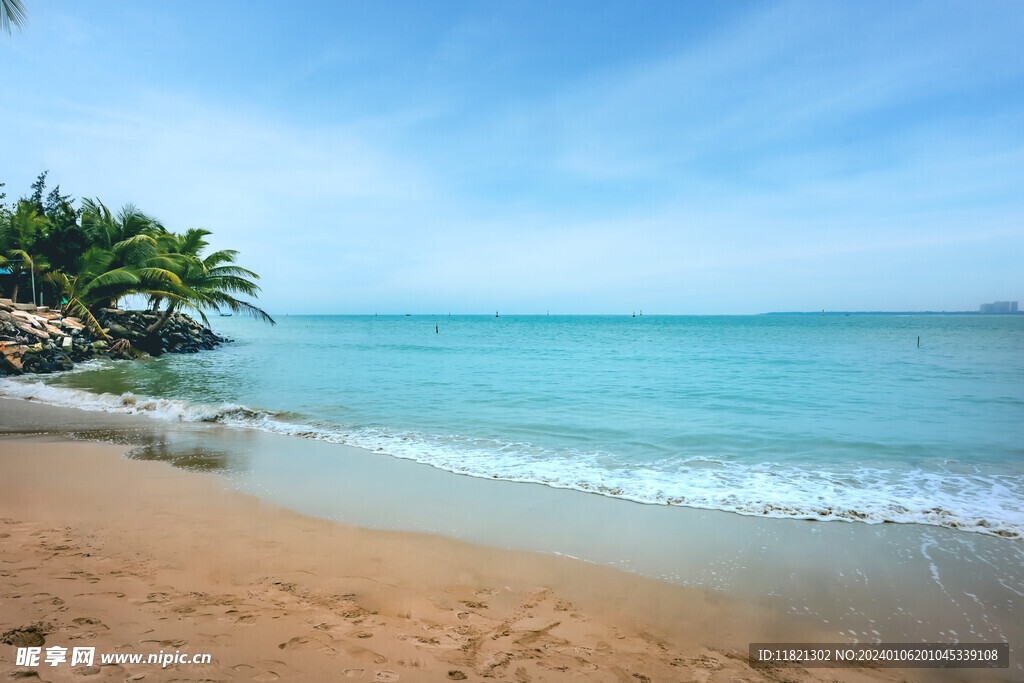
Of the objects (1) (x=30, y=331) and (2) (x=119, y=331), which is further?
(2) (x=119, y=331)

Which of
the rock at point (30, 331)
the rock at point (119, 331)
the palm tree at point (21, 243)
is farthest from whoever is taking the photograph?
the rock at point (119, 331)

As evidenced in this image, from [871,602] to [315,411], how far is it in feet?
35.2

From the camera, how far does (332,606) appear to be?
3500 mm

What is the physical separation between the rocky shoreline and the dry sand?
16.5 meters

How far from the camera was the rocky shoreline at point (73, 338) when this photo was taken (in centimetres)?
1714

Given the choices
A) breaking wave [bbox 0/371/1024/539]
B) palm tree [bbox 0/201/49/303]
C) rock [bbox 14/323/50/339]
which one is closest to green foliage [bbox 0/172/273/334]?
palm tree [bbox 0/201/49/303]

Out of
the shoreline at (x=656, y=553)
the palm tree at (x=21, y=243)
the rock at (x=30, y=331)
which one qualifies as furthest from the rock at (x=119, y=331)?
the shoreline at (x=656, y=553)

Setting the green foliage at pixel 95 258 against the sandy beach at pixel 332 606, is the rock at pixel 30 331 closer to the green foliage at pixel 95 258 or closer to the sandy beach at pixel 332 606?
the green foliage at pixel 95 258

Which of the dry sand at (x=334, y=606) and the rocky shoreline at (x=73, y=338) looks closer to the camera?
the dry sand at (x=334, y=606)

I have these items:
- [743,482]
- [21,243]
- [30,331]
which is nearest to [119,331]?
[21,243]

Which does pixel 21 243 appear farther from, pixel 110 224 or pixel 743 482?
pixel 743 482

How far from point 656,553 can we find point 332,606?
9.32 ft

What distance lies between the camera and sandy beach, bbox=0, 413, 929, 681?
9.31 feet

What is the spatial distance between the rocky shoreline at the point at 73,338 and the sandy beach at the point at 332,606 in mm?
16433
